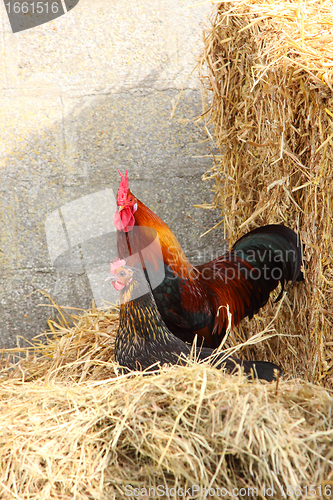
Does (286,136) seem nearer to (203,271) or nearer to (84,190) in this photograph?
(203,271)

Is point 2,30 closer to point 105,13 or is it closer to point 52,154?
point 105,13

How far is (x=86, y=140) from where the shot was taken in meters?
2.93

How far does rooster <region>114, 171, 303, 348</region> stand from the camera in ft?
6.42

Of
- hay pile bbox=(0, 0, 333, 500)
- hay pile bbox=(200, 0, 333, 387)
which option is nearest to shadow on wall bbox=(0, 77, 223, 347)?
hay pile bbox=(200, 0, 333, 387)

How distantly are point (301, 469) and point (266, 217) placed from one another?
149 centimetres

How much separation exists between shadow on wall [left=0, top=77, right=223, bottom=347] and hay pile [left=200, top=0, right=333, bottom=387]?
500mm

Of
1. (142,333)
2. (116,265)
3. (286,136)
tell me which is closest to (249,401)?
(142,333)

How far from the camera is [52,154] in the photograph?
2.91 metres

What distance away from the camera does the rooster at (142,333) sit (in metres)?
1.76

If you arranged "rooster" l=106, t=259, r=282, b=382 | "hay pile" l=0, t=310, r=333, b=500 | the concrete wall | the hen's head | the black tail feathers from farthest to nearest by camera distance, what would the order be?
the concrete wall < the black tail feathers < the hen's head < "rooster" l=106, t=259, r=282, b=382 < "hay pile" l=0, t=310, r=333, b=500

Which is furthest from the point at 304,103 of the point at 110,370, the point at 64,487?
the point at 64,487

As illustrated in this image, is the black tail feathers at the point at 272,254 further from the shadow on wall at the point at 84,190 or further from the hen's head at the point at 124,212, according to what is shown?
the shadow on wall at the point at 84,190

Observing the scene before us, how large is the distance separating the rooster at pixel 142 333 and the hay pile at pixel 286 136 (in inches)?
18.2

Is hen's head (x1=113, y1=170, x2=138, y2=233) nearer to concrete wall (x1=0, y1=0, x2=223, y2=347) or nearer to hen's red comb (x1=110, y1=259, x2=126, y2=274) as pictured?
hen's red comb (x1=110, y1=259, x2=126, y2=274)
